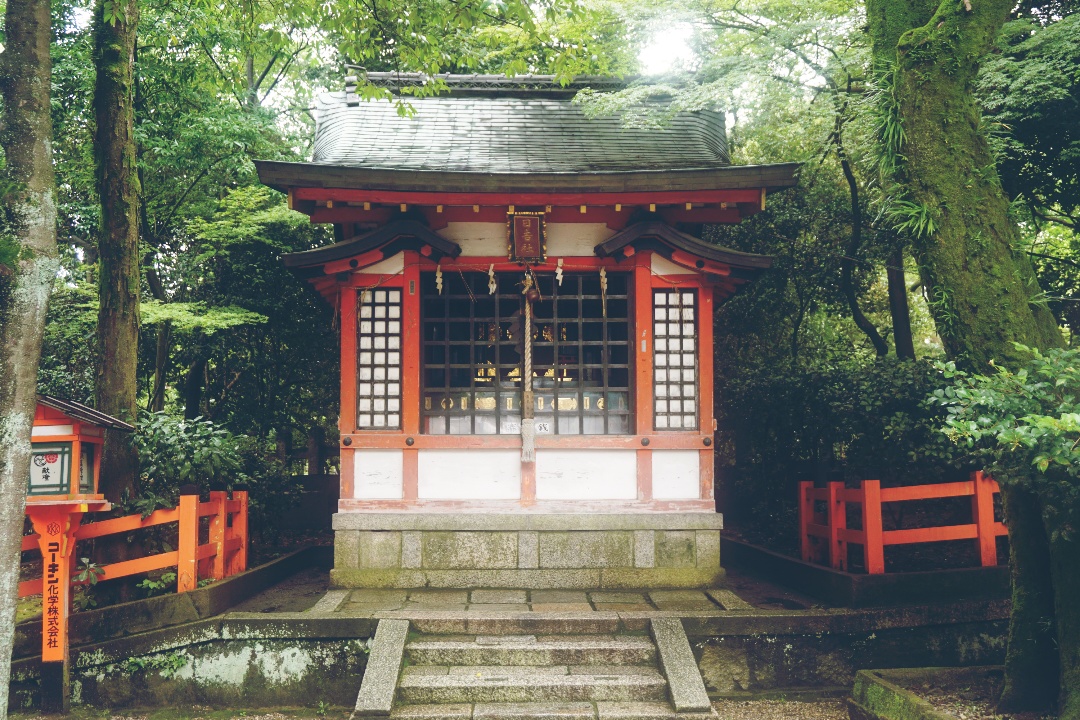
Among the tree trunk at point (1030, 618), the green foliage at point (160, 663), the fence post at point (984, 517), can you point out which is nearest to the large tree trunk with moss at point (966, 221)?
the tree trunk at point (1030, 618)

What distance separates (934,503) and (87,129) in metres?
12.8

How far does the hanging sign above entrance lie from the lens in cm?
791

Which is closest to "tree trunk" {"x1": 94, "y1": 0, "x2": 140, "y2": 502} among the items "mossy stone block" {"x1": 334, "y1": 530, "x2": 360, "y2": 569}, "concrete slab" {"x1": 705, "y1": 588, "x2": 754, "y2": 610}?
"mossy stone block" {"x1": 334, "y1": 530, "x2": 360, "y2": 569}

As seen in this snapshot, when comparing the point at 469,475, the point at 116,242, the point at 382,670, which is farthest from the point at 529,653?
the point at 116,242

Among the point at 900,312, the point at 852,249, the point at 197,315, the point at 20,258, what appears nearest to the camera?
the point at 20,258

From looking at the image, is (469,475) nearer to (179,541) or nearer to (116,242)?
(179,541)

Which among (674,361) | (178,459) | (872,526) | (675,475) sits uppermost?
(674,361)

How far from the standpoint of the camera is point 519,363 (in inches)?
344

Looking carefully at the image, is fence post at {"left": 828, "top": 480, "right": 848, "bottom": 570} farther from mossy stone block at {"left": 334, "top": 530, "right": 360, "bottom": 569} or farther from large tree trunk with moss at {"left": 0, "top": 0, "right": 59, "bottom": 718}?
large tree trunk with moss at {"left": 0, "top": 0, "right": 59, "bottom": 718}

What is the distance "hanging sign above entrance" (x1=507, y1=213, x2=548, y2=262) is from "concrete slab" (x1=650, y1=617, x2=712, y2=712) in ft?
12.6

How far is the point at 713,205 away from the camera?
8031mm

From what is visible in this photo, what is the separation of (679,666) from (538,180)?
4.61m

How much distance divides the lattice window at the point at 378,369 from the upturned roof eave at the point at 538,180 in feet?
4.35

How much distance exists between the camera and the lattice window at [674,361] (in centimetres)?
812
